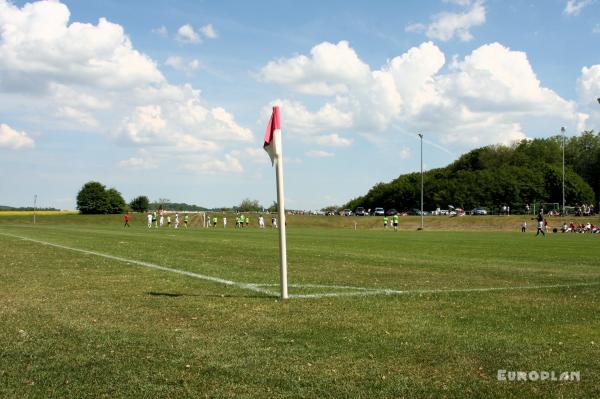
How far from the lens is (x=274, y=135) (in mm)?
9672

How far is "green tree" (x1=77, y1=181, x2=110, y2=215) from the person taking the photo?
14725 cm

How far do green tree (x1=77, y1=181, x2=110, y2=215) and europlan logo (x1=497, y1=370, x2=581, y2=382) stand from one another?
150m

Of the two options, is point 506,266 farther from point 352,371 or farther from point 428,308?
point 352,371

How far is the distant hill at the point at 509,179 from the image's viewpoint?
12188cm

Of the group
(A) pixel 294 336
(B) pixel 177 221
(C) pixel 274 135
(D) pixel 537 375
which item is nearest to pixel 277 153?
(C) pixel 274 135

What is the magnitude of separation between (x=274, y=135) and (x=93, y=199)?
14906cm

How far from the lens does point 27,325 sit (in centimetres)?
710

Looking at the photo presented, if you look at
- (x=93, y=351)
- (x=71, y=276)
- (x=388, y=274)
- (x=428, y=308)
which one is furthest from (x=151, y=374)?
(x=388, y=274)

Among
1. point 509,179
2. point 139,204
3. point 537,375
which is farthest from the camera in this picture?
point 139,204

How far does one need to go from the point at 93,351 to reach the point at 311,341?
2211 millimetres

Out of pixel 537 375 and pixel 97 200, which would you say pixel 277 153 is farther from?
pixel 97 200

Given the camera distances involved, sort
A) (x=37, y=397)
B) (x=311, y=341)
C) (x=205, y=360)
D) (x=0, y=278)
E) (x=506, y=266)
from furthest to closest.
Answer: (x=506, y=266) < (x=0, y=278) < (x=311, y=341) < (x=205, y=360) < (x=37, y=397)

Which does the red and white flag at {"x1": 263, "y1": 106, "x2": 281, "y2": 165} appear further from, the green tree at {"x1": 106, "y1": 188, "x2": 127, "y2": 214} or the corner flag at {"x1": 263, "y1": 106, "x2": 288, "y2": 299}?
the green tree at {"x1": 106, "y1": 188, "x2": 127, "y2": 214}

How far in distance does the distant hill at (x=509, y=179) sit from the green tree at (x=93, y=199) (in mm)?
71296
